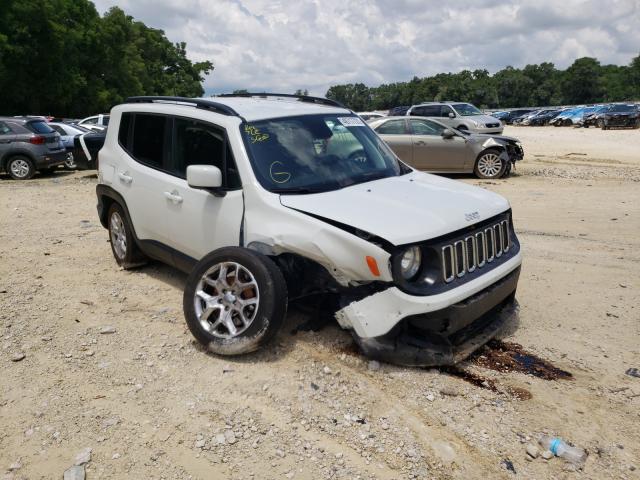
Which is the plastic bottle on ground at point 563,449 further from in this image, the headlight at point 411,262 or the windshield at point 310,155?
the windshield at point 310,155

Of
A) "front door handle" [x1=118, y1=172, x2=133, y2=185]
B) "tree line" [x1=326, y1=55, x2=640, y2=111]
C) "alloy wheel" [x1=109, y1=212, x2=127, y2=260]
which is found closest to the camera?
"front door handle" [x1=118, y1=172, x2=133, y2=185]

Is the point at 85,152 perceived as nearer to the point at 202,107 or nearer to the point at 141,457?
the point at 202,107

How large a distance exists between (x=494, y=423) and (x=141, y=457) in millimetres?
2010

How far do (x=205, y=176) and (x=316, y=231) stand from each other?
98 centimetres

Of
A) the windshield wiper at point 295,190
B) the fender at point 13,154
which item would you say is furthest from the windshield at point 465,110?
the windshield wiper at point 295,190

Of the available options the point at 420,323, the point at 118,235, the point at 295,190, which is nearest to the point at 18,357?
the point at 118,235

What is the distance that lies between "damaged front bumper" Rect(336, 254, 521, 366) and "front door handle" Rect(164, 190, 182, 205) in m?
1.88

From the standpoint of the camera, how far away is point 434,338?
3.72 meters

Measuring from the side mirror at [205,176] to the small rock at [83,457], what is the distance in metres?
1.93

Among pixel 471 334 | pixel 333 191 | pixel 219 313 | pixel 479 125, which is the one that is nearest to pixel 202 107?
pixel 333 191

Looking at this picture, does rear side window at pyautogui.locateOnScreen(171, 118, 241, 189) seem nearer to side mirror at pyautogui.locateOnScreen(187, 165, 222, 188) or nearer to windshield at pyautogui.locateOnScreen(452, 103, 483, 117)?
side mirror at pyautogui.locateOnScreen(187, 165, 222, 188)

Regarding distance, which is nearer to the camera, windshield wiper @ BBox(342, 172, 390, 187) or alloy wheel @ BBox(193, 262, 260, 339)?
alloy wheel @ BBox(193, 262, 260, 339)

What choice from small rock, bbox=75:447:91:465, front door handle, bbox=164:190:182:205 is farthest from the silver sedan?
small rock, bbox=75:447:91:465

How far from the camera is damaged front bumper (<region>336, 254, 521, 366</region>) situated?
3.55 meters
